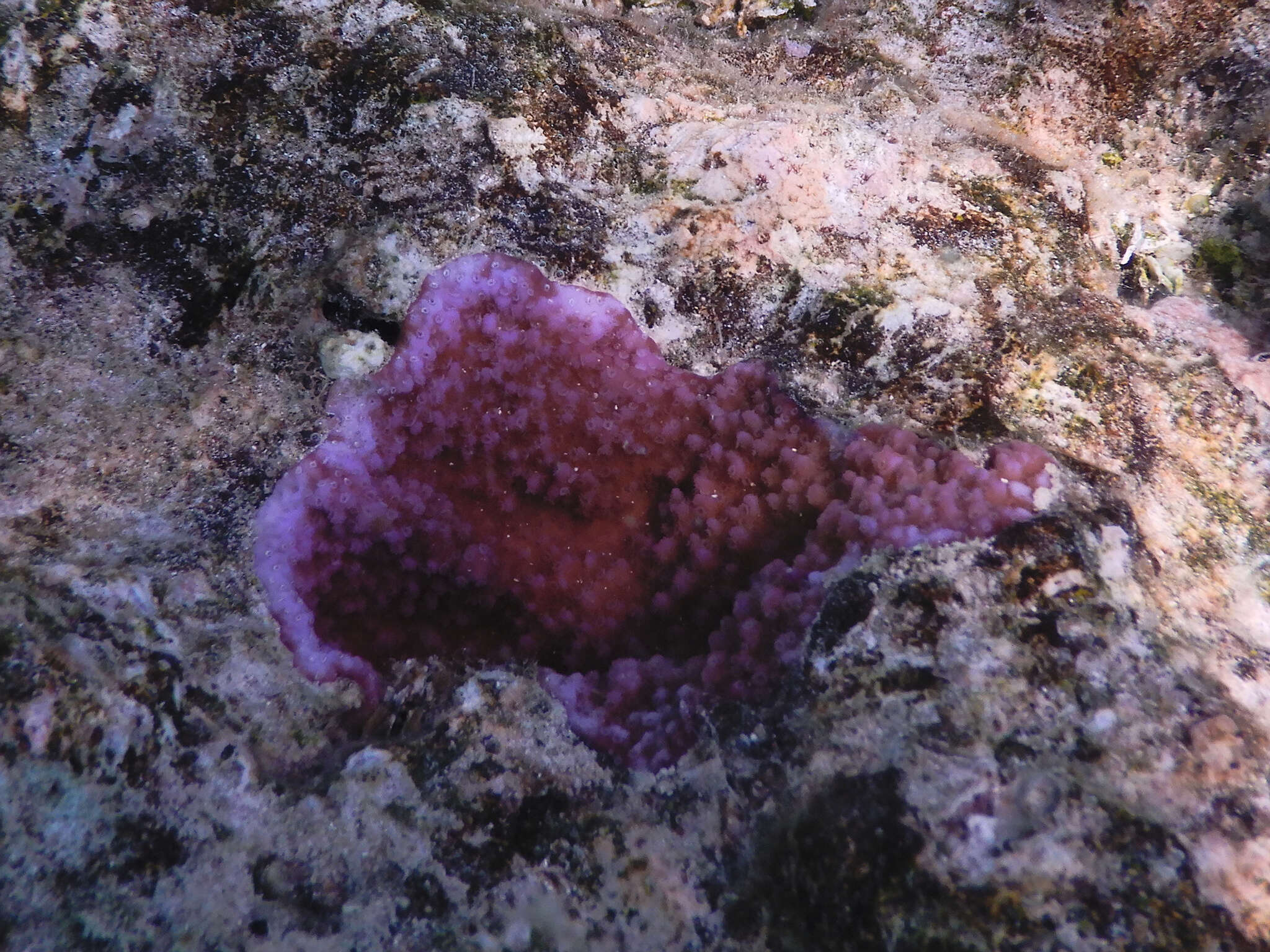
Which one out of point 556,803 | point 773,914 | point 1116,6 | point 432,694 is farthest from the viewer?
point 1116,6

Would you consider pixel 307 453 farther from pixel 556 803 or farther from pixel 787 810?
pixel 787 810

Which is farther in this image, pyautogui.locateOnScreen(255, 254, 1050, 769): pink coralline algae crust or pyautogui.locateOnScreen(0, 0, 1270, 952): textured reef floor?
pyautogui.locateOnScreen(255, 254, 1050, 769): pink coralline algae crust

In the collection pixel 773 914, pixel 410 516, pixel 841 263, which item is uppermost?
pixel 841 263

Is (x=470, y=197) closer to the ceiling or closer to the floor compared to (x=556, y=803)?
closer to the ceiling

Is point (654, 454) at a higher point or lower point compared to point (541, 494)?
higher

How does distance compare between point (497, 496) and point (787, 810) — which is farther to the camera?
point (497, 496)

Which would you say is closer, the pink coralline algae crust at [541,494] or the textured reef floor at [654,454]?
the textured reef floor at [654,454]

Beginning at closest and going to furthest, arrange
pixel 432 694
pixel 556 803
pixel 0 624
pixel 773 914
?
pixel 773 914
pixel 0 624
pixel 556 803
pixel 432 694

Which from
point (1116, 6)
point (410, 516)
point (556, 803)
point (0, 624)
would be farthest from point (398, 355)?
point (1116, 6)
